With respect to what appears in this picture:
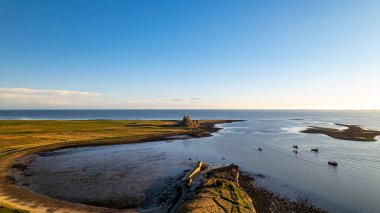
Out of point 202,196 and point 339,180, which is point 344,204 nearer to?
point 339,180

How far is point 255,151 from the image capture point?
65.2 meters

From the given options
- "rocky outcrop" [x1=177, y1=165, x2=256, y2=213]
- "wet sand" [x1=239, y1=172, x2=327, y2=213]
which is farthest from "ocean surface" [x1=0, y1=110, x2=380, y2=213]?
"rocky outcrop" [x1=177, y1=165, x2=256, y2=213]

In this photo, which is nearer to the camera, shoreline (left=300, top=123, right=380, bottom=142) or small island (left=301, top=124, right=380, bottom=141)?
shoreline (left=300, top=123, right=380, bottom=142)

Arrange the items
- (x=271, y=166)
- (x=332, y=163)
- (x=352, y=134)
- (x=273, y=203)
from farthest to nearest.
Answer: (x=352, y=134)
(x=332, y=163)
(x=271, y=166)
(x=273, y=203)

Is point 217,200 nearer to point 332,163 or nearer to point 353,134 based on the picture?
point 332,163

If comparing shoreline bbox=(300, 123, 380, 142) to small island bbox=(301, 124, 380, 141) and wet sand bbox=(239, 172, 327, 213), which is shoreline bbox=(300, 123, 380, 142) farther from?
wet sand bbox=(239, 172, 327, 213)

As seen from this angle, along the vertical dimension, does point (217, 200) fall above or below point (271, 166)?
above

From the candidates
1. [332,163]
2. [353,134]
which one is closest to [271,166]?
[332,163]

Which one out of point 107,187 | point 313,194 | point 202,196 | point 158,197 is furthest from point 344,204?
point 107,187

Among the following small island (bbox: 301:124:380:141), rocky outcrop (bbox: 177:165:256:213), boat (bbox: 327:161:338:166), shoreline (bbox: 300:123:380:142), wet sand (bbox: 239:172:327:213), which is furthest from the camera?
small island (bbox: 301:124:380:141)

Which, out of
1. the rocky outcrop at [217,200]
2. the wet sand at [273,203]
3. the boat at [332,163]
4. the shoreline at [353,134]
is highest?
the rocky outcrop at [217,200]

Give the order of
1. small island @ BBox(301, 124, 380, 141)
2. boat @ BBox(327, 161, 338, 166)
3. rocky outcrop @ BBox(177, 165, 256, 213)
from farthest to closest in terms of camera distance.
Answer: small island @ BBox(301, 124, 380, 141) < boat @ BBox(327, 161, 338, 166) < rocky outcrop @ BBox(177, 165, 256, 213)

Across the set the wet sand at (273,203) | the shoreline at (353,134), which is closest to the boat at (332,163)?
the wet sand at (273,203)

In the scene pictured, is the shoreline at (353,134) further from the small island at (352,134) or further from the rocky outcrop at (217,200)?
the rocky outcrop at (217,200)
